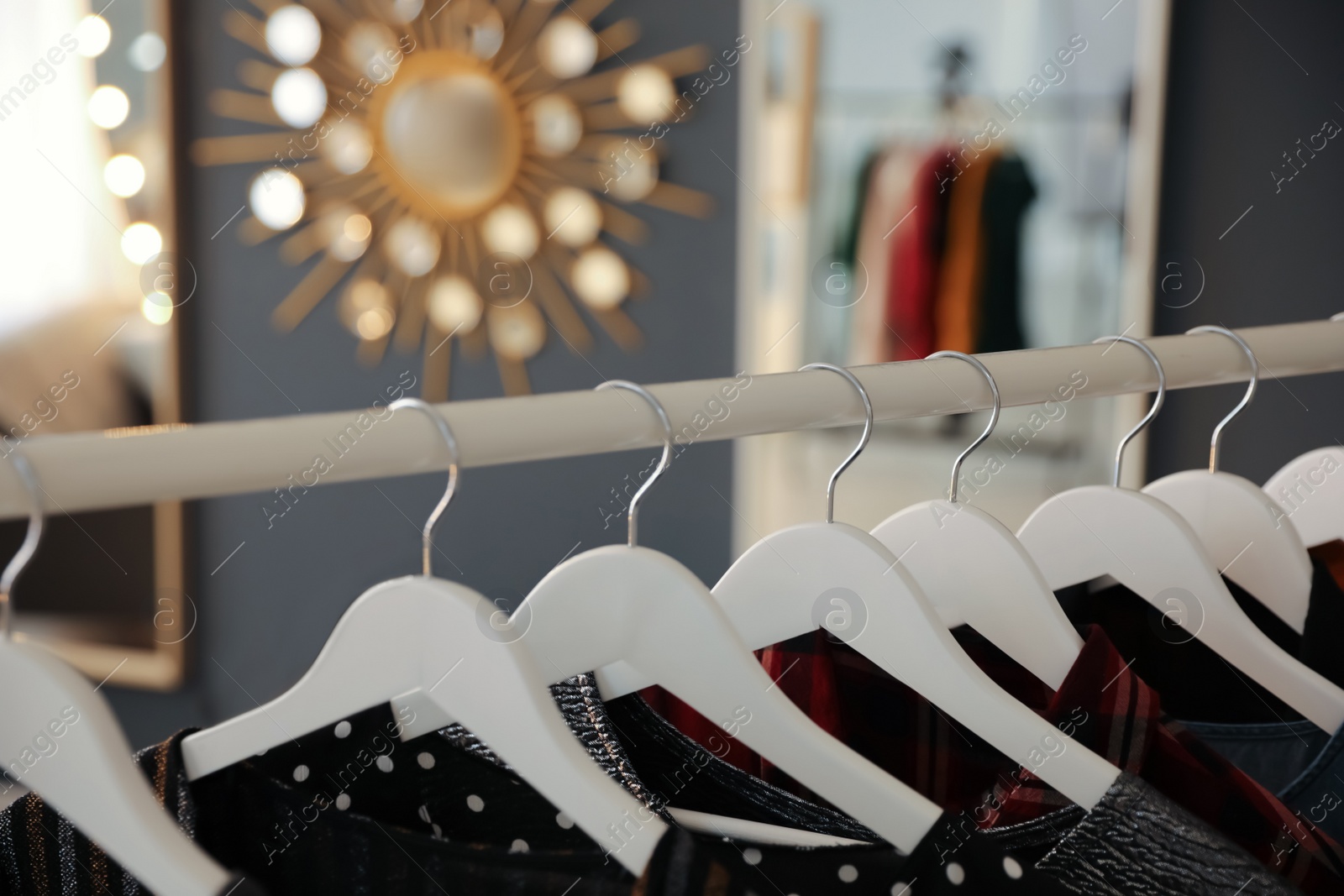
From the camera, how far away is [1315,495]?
875mm

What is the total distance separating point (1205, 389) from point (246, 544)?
2.14 metres

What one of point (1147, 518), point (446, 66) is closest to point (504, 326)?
point (446, 66)

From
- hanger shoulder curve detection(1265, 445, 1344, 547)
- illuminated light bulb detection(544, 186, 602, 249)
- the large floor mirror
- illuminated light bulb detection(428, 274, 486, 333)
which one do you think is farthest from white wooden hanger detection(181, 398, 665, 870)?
illuminated light bulb detection(428, 274, 486, 333)

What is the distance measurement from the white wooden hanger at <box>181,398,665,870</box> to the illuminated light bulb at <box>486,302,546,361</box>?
2.03 meters

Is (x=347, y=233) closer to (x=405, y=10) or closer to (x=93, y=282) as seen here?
(x=405, y=10)

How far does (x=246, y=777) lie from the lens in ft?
1.83

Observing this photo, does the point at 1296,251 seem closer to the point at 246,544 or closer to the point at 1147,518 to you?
the point at 1147,518

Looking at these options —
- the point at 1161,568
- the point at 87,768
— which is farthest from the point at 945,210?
the point at 87,768

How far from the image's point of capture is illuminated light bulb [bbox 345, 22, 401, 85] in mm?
2447

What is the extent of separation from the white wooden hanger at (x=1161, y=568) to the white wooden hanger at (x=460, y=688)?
356 millimetres

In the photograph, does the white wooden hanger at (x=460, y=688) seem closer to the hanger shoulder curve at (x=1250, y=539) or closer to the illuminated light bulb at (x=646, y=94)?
the hanger shoulder curve at (x=1250, y=539)

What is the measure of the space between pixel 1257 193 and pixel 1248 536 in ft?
5.02

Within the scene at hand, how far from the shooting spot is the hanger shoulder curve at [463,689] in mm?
439

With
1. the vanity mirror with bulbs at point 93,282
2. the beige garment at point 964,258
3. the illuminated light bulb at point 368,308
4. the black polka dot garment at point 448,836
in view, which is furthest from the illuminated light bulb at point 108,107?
the black polka dot garment at point 448,836
